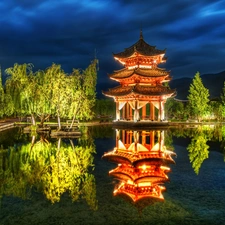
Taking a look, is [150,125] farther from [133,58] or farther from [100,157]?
[100,157]

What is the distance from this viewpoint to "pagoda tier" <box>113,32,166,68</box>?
40.7 m

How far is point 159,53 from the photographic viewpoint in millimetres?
41250

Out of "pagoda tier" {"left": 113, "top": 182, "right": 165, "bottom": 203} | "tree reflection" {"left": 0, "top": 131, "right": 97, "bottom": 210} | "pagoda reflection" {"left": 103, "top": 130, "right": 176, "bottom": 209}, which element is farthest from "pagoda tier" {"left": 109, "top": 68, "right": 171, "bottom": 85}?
"pagoda tier" {"left": 113, "top": 182, "right": 165, "bottom": 203}

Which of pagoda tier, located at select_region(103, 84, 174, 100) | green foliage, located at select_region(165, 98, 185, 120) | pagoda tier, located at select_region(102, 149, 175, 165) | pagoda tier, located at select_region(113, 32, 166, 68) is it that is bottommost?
pagoda tier, located at select_region(102, 149, 175, 165)

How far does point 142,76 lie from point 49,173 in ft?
94.9

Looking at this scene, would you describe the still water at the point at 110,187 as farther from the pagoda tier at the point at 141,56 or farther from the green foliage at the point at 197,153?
the pagoda tier at the point at 141,56

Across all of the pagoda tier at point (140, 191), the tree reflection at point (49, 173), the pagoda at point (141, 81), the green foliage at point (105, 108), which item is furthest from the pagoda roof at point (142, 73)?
the pagoda tier at point (140, 191)

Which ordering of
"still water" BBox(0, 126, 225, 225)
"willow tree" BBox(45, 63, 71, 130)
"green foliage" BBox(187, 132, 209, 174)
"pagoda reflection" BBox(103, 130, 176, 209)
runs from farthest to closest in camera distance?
"willow tree" BBox(45, 63, 71, 130), "green foliage" BBox(187, 132, 209, 174), "pagoda reflection" BBox(103, 130, 176, 209), "still water" BBox(0, 126, 225, 225)

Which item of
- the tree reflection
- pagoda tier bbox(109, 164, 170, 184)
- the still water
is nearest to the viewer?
the still water

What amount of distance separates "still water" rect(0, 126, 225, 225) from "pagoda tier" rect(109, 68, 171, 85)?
22.8 meters

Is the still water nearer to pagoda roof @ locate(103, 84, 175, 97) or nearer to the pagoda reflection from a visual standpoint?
the pagoda reflection

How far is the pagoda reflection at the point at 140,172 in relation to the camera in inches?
397

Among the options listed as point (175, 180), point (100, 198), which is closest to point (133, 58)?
point (175, 180)

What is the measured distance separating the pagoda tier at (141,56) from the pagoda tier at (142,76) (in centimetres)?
115
